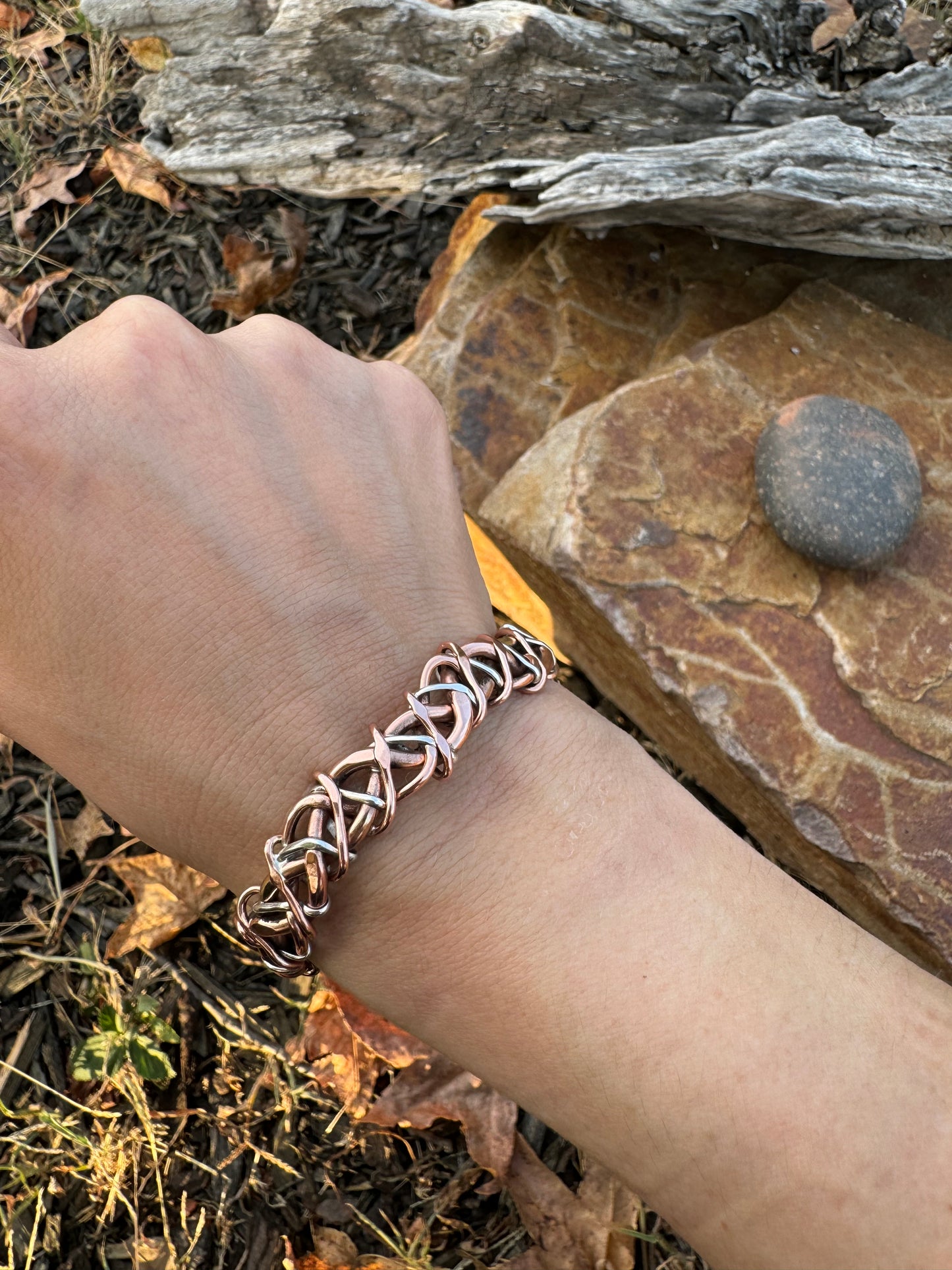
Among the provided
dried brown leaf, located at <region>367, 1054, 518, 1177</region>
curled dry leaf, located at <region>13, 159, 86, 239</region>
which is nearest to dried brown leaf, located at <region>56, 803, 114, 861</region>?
dried brown leaf, located at <region>367, 1054, 518, 1177</region>

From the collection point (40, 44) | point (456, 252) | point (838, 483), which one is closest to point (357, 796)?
point (838, 483)

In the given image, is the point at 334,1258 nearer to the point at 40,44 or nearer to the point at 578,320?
the point at 578,320

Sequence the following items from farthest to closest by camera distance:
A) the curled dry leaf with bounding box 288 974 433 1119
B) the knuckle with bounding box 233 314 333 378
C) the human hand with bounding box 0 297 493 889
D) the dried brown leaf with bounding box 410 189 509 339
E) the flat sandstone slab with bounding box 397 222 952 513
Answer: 1. the dried brown leaf with bounding box 410 189 509 339
2. the flat sandstone slab with bounding box 397 222 952 513
3. the curled dry leaf with bounding box 288 974 433 1119
4. the knuckle with bounding box 233 314 333 378
5. the human hand with bounding box 0 297 493 889

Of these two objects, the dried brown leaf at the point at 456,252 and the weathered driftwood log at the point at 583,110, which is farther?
the dried brown leaf at the point at 456,252

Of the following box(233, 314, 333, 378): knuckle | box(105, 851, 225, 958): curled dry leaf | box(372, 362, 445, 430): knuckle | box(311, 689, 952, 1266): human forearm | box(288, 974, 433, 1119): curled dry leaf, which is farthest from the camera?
box(105, 851, 225, 958): curled dry leaf

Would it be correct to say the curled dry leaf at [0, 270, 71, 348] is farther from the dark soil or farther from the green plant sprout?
the green plant sprout

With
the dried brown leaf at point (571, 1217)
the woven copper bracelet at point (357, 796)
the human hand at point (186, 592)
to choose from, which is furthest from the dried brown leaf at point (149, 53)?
the dried brown leaf at point (571, 1217)

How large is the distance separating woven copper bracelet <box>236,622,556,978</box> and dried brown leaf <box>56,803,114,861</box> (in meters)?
1.48

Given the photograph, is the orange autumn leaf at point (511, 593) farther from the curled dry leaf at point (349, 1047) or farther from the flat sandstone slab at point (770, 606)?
the curled dry leaf at point (349, 1047)

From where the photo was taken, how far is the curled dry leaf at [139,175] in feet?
11.6

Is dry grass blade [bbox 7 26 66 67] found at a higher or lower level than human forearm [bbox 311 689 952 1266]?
higher

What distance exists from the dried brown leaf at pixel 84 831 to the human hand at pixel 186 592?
128 cm

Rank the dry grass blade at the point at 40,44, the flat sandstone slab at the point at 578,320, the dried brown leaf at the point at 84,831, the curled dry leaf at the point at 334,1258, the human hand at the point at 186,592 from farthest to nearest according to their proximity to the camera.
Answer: the dry grass blade at the point at 40,44, the flat sandstone slab at the point at 578,320, the dried brown leaf at the point at 84,831, the curled dry leaf at the point at 334,1258, the human hand at the point at 186,592

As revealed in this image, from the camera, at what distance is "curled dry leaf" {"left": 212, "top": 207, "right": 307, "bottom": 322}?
331cm
